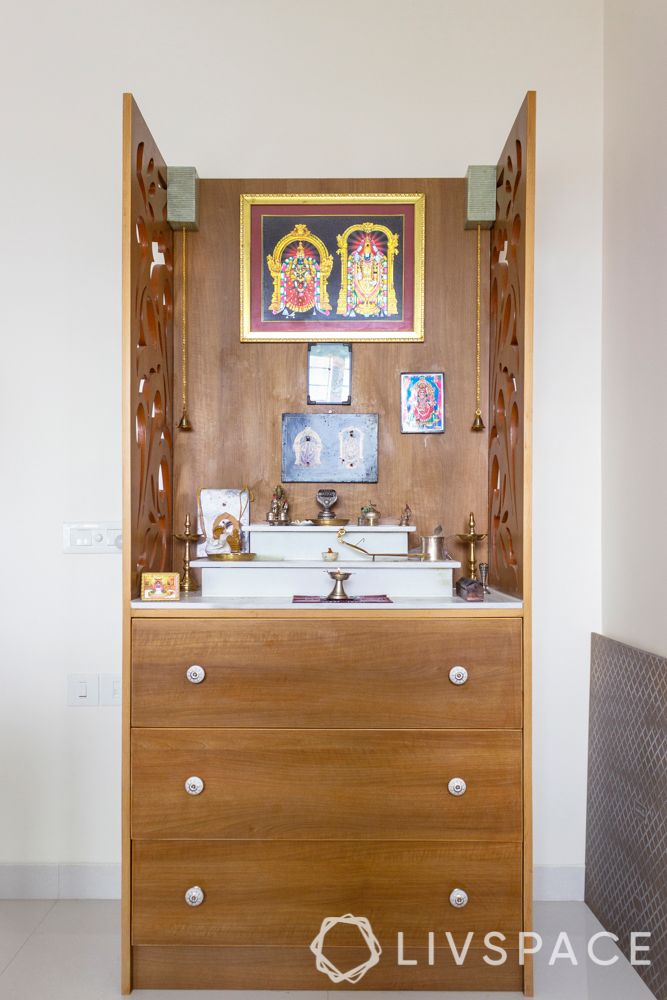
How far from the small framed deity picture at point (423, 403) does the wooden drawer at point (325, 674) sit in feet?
2.54

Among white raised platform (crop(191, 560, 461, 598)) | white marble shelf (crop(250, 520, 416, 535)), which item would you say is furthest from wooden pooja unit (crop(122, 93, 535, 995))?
white marble shelf (crop(250, 520, 416, 535))

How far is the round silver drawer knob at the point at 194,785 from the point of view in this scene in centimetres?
195

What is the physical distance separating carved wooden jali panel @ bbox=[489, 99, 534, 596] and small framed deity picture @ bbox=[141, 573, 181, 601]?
0.96 metres

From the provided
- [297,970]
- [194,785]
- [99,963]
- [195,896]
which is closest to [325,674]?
[194,785]

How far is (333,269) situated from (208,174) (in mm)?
554

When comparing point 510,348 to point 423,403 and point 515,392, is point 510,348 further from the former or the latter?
point 423,403

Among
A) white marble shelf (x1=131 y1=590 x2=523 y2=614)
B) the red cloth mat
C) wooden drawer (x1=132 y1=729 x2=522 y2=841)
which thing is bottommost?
wooden drawer (x1=132 y1=729 x2=522 y2=841)

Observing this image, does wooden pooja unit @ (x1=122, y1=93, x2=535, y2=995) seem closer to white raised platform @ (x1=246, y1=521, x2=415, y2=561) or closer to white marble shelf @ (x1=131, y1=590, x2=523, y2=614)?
white marble shelf @ (x1=131, y1=590, x2=523, y2=614)

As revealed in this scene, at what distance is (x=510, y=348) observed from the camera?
2246 millimetres

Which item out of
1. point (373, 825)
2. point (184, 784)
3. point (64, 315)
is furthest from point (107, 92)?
point (373, 825)

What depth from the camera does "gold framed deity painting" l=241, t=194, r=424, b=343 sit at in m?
2.48

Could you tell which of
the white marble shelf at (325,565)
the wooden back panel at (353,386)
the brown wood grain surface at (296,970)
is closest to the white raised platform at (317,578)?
→ the white marble shelf at (325,565)

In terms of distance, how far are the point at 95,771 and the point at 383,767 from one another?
44.1 inches

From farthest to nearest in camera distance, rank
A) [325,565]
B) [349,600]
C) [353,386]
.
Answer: [353,386]
[325,565]
[349,600]
